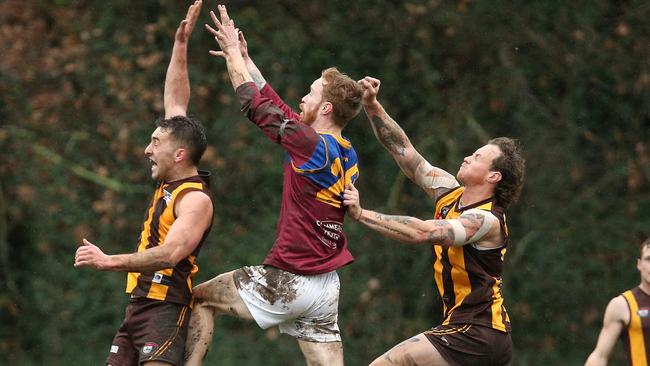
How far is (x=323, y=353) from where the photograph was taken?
577 cm

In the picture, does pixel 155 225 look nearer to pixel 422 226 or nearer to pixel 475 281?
pixel 422 226

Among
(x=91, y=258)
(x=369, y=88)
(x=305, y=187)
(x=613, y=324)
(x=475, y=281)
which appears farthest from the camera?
(x=369, y=88)

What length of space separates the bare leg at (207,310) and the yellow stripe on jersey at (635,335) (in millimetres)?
1949

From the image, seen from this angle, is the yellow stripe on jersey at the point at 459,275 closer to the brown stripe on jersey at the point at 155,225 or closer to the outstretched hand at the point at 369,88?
the outstretched hand at the point at 369,88

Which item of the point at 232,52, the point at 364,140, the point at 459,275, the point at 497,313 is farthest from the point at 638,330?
the point at 364,140

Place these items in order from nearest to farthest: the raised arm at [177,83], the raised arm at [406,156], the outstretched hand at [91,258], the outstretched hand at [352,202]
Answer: the outstretched hand at [91,258] → the outstretched hand at [352,202] → the raised arm at [406,156] → the raised arm at [177,83]

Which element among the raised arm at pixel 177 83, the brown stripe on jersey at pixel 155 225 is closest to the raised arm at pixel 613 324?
the brown stripe on jersey at pixel 155 225

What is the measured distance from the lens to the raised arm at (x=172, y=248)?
5.30 m

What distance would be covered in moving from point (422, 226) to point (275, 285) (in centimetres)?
84

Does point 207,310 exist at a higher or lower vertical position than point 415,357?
higher

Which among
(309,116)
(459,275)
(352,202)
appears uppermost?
(309,116)

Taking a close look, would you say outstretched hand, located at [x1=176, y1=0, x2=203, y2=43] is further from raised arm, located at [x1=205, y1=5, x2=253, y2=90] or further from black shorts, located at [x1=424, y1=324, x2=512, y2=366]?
black shorts, located at [x1=424, y1=324, x2=512, y2=366]

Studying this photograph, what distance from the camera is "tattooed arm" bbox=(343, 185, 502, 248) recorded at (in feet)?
18.1

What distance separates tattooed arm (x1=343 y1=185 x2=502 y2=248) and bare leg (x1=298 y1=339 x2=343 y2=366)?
708 millimetres
